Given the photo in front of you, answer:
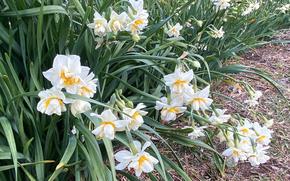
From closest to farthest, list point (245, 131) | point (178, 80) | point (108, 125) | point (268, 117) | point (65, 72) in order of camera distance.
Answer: point (65, 72) → point (108, 125) → point (178, 80) → point (245, 131) → point (268, 117)

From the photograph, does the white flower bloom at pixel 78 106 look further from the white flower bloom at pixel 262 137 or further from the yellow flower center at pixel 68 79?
the white flower bloom at pixel 262 137

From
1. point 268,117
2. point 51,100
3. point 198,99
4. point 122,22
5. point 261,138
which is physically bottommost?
point 268,117

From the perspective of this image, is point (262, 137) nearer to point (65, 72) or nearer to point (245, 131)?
point (245, 131)

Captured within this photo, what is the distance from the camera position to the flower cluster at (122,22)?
1.50 metres

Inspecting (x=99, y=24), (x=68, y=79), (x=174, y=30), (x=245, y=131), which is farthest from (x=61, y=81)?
(x=174, y=30)

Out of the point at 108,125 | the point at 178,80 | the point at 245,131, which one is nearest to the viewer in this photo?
the point at 108,125

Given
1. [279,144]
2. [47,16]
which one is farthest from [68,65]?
[279,144]

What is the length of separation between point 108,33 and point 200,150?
858mm

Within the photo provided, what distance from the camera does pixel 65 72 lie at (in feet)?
3.85

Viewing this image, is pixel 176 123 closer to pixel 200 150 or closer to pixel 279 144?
pixel 200 150

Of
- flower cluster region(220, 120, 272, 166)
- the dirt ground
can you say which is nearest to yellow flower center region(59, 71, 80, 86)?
flower cluster region(220, 120, 272, 166)

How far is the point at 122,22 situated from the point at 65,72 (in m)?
0.43

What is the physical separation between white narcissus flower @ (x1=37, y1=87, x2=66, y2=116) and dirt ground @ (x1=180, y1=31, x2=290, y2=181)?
38.7 inches

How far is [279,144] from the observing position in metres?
2.35
